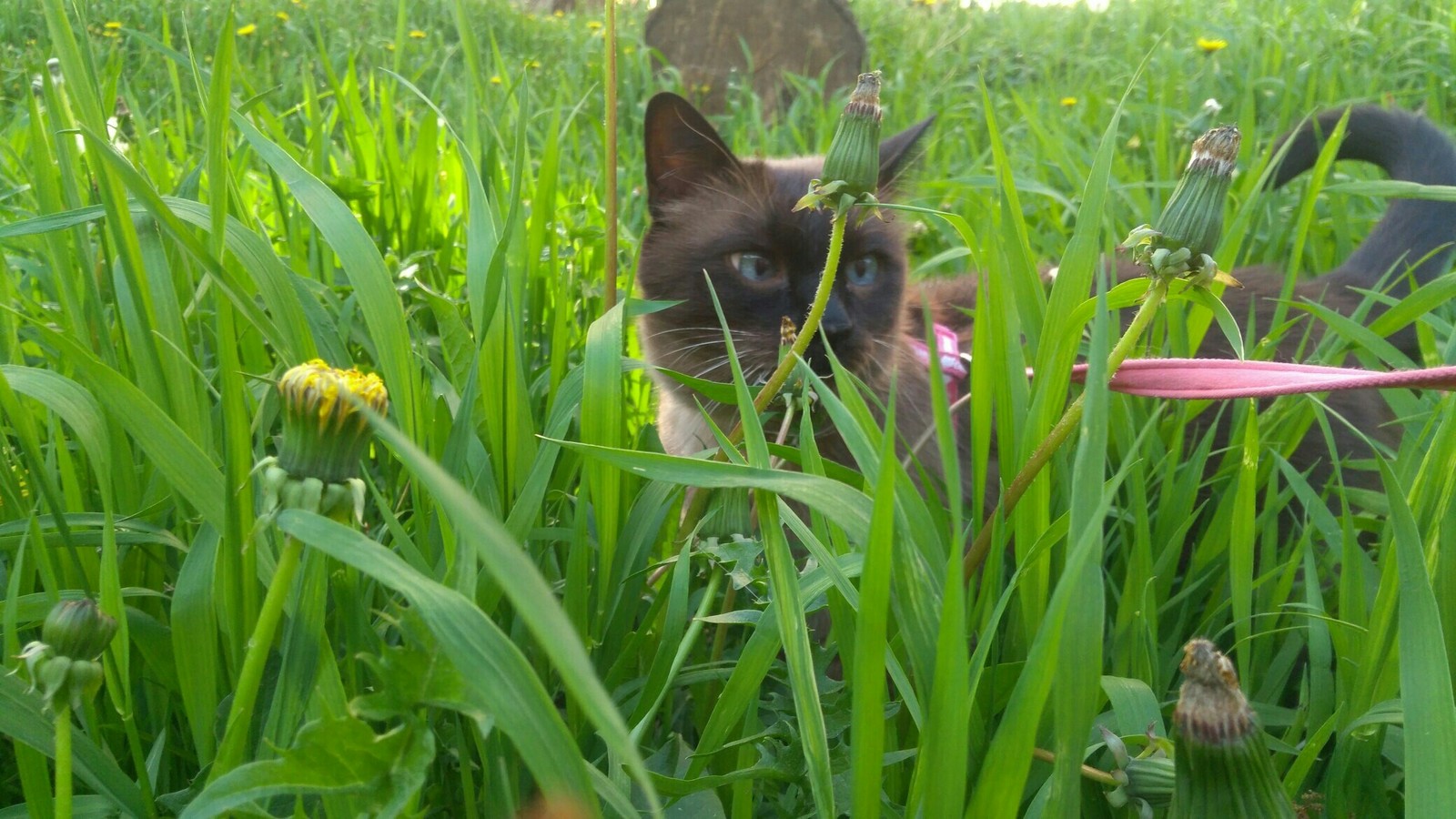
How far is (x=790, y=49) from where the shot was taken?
4.70m

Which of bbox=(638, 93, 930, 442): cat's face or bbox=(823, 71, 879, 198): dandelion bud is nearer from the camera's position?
bbox=(823, 71, 879, 198): dandelion bud

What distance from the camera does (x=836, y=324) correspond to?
1533 mm

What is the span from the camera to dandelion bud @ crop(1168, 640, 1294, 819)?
398 millimetres

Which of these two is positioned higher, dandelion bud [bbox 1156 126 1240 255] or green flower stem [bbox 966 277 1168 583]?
dandelion bud [bbox 1156 126 1240 255]

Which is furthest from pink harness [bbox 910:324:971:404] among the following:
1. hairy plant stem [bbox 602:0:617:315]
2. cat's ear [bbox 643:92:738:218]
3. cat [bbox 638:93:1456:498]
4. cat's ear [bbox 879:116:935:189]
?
hairy plant stem [bbox 602:0:617:315]

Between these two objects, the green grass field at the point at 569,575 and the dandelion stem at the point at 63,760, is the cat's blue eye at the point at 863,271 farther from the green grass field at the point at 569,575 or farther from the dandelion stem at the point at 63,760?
the dandelion stem at the point at 63,760

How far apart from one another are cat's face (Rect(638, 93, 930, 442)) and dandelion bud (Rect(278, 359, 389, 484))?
3.82ft

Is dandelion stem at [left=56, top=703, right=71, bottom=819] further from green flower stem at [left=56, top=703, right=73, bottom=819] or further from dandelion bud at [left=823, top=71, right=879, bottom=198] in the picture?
dandelion bud at [left=823, top=71, right=879, bottom=198]

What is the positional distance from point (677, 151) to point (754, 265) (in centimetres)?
26

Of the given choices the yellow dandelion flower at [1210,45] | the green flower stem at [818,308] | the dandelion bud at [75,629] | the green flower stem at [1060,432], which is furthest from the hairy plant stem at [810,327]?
the yellow dandelion flower at [1210,45]

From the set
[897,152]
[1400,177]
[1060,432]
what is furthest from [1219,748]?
[1400,177]

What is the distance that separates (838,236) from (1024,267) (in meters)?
0.26

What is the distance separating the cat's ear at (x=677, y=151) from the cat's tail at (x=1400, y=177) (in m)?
1.04

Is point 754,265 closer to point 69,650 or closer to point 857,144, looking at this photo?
point 857,144
